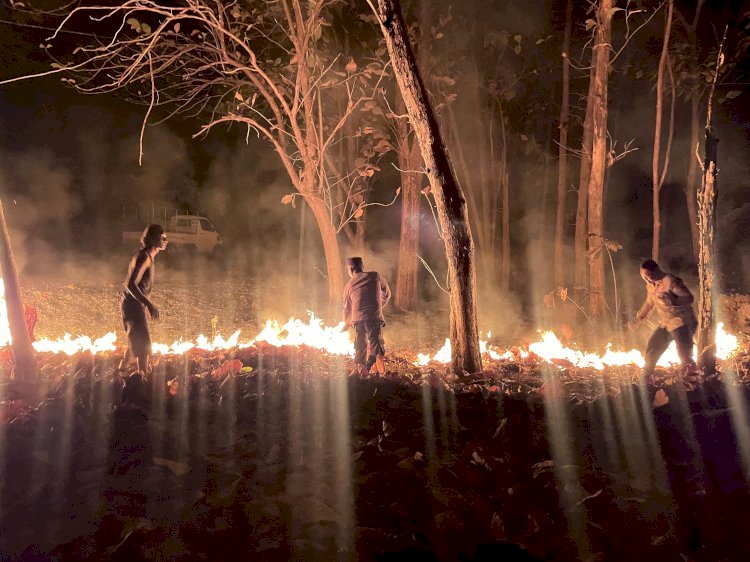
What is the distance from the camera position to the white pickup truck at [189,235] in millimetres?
21033

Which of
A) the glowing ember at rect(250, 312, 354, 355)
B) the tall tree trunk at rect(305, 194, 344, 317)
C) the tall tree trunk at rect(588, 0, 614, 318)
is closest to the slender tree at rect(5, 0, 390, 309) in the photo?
the tall tree trunk at rect(305, 194, 344, 317)

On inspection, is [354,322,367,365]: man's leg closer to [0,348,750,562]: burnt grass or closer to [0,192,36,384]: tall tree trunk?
[0,348,750,562]: burnt grass

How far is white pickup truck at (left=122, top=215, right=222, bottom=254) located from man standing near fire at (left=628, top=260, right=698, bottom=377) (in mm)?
18024

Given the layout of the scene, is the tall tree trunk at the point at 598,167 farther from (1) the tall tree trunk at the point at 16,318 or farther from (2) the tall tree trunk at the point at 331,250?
(1) the tall tree trunk at the point at 16,318

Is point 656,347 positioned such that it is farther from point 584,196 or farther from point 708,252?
point 584,196

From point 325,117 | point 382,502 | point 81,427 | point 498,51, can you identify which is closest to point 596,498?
point 382,502

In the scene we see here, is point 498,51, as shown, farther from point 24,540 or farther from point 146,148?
point 24,540

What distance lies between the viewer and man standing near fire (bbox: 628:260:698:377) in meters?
7.48

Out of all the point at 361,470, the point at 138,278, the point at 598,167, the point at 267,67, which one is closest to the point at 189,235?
the point at 267,67

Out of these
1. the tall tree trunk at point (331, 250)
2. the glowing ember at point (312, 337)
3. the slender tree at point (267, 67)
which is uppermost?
the slender tree at point (267, 67)

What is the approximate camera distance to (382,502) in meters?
4.69

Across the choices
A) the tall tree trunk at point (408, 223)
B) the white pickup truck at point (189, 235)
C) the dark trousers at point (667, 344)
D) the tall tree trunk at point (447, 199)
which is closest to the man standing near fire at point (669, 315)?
the dark trousers at point (667, 344)

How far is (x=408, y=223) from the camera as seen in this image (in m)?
14.3

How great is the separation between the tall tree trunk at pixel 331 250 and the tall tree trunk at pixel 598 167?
576 cm
